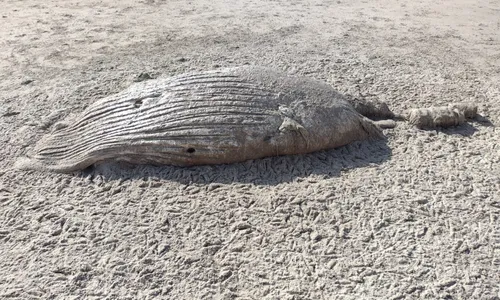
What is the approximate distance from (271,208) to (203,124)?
2.28ft

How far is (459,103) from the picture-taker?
3.94m

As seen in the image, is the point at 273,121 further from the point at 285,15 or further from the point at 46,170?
the point at 285,15

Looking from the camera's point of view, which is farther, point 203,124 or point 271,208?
point 203,124

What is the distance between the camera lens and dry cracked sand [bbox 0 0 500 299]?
93.8 inches

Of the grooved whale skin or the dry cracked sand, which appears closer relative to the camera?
the dry cracked sand

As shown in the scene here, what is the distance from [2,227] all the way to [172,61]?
262cm

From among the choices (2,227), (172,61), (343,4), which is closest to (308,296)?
(2,227)

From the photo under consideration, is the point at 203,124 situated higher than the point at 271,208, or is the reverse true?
the point at 203,124

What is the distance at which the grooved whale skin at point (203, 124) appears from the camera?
10.0 ft

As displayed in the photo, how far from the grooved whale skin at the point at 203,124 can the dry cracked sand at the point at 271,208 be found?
0.35 feet

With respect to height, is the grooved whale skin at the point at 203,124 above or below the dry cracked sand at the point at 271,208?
above

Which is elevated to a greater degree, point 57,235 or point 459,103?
point 459,103

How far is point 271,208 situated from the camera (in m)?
Answer: 2.84

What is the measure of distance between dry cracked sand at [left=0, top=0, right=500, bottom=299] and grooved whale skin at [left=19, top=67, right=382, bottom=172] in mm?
107
